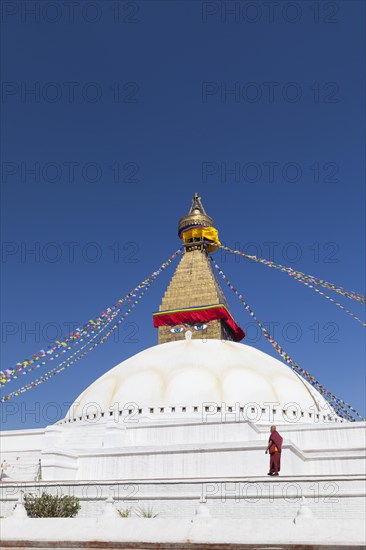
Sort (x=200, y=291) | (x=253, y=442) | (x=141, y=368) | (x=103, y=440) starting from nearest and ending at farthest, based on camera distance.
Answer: (x=253, y=442) < (x=103, y=440) < (x=141, y=368) < (x=200, y=291)

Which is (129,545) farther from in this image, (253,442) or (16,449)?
(16,449)

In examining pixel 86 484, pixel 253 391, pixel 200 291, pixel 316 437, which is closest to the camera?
pixel 86 484

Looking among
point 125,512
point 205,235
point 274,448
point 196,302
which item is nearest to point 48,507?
point 125,512

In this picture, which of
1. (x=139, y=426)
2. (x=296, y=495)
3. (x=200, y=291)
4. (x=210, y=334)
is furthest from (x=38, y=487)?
(x=200, y=291)

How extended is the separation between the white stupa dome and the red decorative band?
10.4ft

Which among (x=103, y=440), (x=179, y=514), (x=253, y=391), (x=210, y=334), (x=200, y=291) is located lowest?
(x=179, y=514)

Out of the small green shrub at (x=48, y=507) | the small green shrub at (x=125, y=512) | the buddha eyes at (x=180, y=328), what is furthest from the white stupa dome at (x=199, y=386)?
the small green shrub at (x=48, y=507)

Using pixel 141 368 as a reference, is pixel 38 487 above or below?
below

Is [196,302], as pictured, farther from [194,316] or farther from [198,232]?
[198,232]

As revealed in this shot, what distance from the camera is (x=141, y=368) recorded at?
1978cm

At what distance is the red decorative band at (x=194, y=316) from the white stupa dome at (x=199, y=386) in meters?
3.16

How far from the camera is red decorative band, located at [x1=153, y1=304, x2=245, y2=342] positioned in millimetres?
24141

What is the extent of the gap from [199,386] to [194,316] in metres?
6.62

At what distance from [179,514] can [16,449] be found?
942cm
